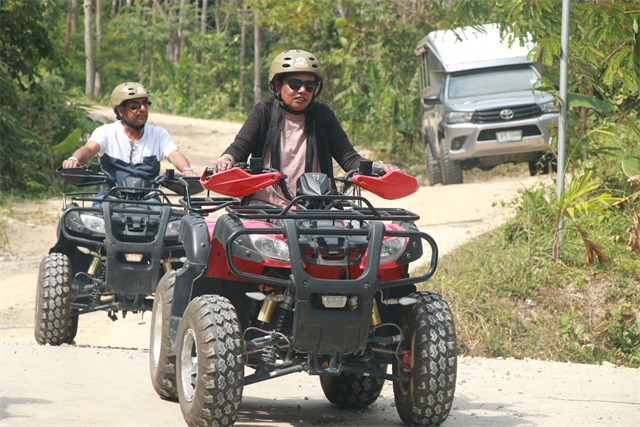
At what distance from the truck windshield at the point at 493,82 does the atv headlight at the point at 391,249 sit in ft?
33.9

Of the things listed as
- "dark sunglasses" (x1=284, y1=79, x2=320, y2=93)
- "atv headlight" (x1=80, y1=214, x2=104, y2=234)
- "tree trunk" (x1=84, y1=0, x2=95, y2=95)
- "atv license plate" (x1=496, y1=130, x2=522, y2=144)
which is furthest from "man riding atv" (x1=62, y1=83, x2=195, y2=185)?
"tree trunk" (x1=84, y1=0, x2=95, y2=95)

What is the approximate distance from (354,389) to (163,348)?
1.15 meters

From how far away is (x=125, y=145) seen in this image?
6902 millimetres

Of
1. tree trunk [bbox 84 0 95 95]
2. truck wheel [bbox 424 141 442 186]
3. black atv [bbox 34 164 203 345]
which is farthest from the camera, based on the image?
→ tree trunk [bbox 84 0 95 95]

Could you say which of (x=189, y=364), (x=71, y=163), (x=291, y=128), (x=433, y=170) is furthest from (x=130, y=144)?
(x=433, y=170)

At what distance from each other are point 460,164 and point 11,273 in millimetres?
7736

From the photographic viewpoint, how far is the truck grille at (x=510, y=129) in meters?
13.0

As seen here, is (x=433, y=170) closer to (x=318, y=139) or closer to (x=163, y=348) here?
(x=318, y=139)

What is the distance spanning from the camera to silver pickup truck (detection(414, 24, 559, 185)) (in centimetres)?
1305

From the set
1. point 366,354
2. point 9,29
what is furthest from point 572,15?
point 9,29

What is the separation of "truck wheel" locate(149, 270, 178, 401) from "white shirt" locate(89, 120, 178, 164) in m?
2.52

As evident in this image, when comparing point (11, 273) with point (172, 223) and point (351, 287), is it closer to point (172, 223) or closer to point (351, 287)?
point (172, 223)

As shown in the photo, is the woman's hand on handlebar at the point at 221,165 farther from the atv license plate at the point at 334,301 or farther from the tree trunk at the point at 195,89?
the tree trunk at the point at 195,89

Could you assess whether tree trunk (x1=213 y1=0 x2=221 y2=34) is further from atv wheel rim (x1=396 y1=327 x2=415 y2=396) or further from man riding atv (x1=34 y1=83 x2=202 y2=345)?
atv wheel rim (x1=396 y1=327 x2=415 y2=396)
